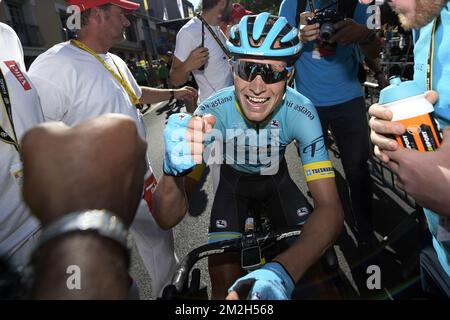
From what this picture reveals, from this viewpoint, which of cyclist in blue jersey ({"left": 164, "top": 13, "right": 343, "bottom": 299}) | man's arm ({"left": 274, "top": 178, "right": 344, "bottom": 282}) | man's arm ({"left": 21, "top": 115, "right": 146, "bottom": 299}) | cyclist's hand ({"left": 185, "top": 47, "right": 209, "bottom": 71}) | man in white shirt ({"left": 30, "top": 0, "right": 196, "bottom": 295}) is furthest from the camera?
cyclist's hand ({"left": 185, "top": 47, "right": 209, "bottom": 71})

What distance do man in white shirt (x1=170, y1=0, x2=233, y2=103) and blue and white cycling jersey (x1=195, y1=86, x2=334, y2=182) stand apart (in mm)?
1386

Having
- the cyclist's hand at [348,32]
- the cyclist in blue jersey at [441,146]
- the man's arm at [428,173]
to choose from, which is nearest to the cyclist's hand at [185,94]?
the cyclist's hand at [348,32]

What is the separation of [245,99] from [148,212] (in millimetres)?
1198

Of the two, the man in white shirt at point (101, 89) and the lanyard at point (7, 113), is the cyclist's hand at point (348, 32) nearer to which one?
the man in white shirt at point (101, 89)

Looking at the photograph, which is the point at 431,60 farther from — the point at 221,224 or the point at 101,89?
the point at 101,89

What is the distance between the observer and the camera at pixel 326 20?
287 cm

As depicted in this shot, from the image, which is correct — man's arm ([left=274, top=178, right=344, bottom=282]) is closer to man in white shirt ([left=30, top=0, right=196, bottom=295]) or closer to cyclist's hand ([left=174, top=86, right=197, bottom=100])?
man in white shirt ([left=30, top=0, right=196, bottom=295])

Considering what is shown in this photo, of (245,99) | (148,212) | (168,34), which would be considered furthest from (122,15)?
(168,34)

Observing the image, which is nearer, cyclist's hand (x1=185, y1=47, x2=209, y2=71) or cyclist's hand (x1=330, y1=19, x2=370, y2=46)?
cyclist's hand (x1=330, y1=19, x2=370, y2=46)

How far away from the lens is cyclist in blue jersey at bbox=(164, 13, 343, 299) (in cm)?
189

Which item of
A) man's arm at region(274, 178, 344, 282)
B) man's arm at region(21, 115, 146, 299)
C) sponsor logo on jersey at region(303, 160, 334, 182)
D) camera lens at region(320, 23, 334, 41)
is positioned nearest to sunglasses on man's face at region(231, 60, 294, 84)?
sponsor logo on jersey at region(303, 160, 334, 182)

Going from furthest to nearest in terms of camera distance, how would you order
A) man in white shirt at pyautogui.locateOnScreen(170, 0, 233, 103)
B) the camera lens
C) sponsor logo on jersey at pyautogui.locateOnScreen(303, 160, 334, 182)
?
man in white shirt at pyautogui.locateOnScreen(170, 0, 233, 103), the camera lens, sponsor logo on jersey at pyautogui.locateOnScreen(303, 160, 334, 182)

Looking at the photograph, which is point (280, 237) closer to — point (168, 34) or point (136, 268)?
point (136, 268)

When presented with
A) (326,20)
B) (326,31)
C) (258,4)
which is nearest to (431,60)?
(326,31)
